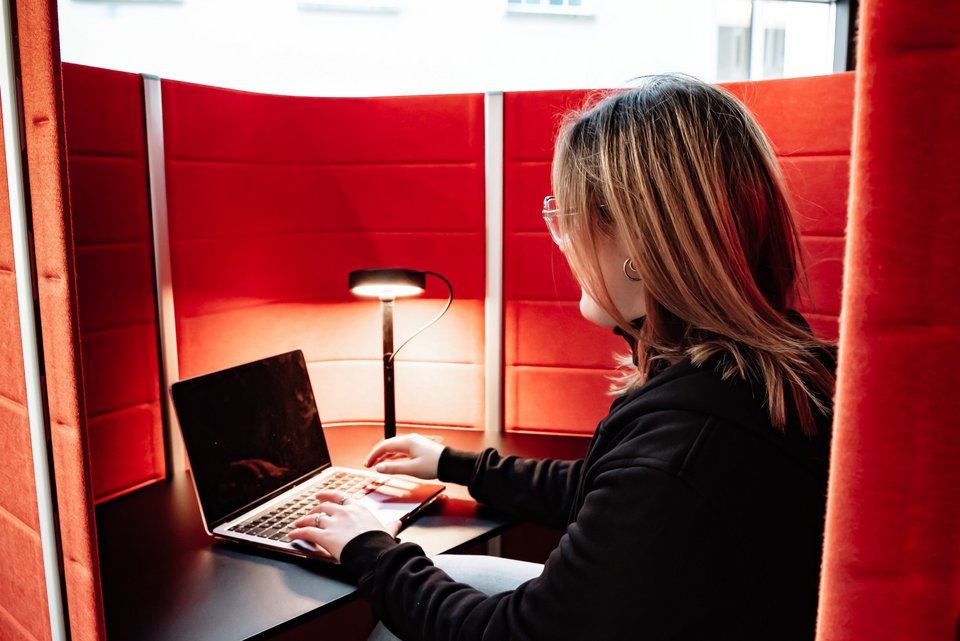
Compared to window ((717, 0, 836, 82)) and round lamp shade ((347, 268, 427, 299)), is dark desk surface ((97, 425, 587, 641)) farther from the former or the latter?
window ((717, 0, 836, 82))

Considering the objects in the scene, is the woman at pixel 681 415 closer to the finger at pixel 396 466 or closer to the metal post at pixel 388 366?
the finger at pixel 396 466

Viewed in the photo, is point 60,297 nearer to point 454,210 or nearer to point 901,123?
point 901,123

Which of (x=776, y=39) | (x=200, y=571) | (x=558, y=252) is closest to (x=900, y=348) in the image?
(x=200, y=571)

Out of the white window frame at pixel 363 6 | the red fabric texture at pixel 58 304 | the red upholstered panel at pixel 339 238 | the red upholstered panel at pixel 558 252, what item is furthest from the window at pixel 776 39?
the red fabric texture at pixel 58 304

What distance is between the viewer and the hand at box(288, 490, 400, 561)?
1.21m

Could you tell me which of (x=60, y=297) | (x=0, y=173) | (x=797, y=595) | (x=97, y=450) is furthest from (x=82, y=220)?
(x=797, y=595)

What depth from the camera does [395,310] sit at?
7.11ft

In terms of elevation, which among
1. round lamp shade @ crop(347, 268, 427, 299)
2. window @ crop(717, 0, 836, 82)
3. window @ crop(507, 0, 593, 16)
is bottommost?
round lamp shade @ crop(347, 268, 427, 299)

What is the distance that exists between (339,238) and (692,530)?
5.04 ft

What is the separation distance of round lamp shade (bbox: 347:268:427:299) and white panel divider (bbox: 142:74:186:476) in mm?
→ 439

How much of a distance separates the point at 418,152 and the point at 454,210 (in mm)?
193

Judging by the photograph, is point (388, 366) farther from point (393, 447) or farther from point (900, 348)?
point (900, 348)

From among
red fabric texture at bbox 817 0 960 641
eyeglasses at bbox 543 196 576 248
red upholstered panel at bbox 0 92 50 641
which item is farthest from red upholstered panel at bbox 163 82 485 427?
red fabric texture at bbox 817 0 960 641

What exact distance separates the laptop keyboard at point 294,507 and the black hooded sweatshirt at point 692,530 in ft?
2.05
